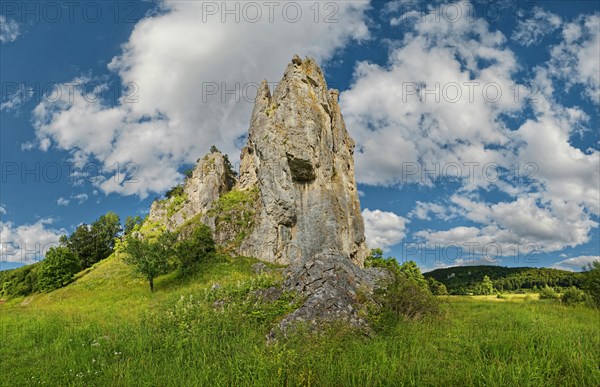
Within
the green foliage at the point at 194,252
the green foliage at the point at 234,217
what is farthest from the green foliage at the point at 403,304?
the green foliage at the point at 234,217

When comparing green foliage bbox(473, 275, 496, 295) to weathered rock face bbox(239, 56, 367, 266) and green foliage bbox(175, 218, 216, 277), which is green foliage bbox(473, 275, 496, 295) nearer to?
weathered rock face bbox(239, 56, 367, 266)

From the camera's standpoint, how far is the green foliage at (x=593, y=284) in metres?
22.9

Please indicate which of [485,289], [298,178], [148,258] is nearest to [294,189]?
[298,178]

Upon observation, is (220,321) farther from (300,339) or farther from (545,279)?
(545,279)

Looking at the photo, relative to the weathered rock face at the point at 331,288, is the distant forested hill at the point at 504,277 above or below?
below

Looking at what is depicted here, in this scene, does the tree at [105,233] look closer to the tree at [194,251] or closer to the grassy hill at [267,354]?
the tree at [194,251]

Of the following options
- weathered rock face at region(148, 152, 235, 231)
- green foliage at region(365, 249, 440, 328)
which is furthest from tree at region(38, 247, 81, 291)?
green foliage at region(365, 249, 440, 328)

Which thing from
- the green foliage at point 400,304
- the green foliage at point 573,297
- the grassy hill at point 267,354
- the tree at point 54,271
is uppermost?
the tree at point 54,271

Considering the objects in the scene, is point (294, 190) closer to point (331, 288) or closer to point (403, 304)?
point (403, 304)

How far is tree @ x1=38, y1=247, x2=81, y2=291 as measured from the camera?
45.5m

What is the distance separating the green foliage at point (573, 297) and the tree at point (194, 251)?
113 feet

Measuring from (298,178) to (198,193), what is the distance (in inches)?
1247

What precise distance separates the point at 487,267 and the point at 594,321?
150 m

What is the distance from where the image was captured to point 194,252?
3944 cm
